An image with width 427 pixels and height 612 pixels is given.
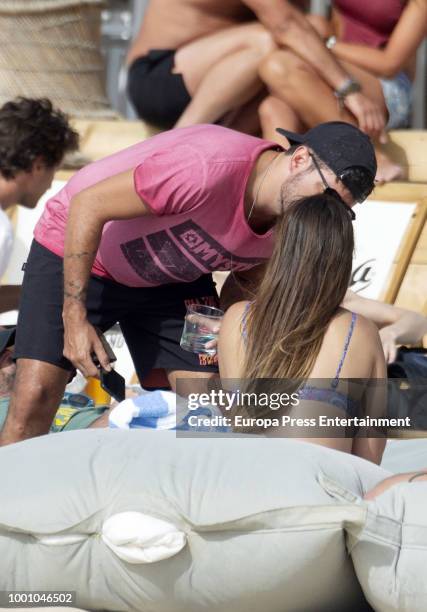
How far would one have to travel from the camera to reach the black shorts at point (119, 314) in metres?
2.96

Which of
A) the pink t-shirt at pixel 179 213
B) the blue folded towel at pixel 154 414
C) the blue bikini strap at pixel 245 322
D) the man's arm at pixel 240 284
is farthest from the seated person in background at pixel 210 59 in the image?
the blue folded towel at pixel 154 414

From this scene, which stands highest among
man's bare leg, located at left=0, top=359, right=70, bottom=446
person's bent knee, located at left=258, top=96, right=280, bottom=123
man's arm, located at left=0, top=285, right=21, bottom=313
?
person's bent knee, located at left=258, top=96, right=280, bottom=123

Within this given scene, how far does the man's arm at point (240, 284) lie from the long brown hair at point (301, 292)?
2.22ft

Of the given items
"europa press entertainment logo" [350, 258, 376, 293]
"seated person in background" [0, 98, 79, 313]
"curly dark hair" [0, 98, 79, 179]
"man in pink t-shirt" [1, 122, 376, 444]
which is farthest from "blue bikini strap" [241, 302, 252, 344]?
"europa press entertainment logo" [350, 258, 376, 293]

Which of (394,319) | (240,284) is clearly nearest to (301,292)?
(240,284)

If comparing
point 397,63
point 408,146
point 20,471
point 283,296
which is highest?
point 283,296

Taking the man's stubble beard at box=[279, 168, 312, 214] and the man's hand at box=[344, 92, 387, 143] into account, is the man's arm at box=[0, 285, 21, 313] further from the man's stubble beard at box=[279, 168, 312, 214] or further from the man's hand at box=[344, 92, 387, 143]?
the man's hand at box=[344, 92, 387, 143]

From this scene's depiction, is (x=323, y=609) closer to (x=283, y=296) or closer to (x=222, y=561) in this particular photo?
(x=222, y=561)

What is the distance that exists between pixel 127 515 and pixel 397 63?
3360 millimetres

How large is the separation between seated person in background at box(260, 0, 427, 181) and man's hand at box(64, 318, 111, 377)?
1965mm

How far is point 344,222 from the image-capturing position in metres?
2.33

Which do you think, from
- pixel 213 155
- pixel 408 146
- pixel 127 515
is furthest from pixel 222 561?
pixel 408 146

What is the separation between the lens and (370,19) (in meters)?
4.94

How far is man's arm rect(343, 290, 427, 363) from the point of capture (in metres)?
3.70
